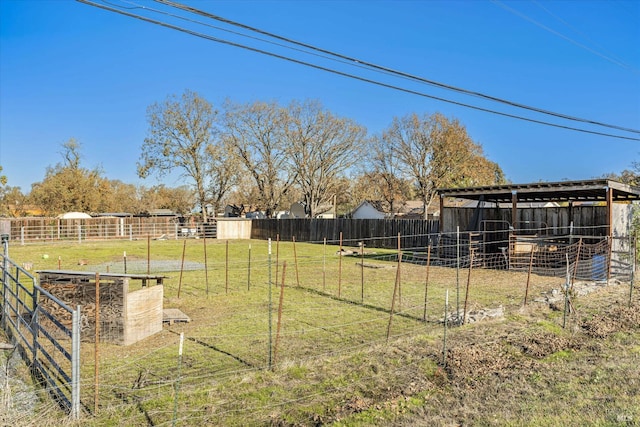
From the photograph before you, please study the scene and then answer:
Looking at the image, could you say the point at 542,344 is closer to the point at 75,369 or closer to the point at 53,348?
the point at 75,369

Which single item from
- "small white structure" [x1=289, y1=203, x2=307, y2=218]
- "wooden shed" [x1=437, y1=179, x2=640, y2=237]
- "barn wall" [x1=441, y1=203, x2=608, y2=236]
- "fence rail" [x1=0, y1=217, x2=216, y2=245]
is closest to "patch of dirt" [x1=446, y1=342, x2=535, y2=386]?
"wooden shed" [x1=437, y1=179, x2=640, y2=237]

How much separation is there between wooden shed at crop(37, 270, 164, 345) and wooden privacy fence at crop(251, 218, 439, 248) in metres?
15.0

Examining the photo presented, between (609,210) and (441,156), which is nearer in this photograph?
(609,210)

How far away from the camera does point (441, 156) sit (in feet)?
115

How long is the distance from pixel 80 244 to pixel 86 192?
1265cm

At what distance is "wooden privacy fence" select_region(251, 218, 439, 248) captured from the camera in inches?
938

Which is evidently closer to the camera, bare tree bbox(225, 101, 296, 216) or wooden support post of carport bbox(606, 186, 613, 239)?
wooden support post of carport bbox(606, 186, 613, 239)

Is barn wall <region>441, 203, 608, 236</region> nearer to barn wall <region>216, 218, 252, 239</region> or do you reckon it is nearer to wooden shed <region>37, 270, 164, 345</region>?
wooden shed <region>37, 270, 164, 345</region>

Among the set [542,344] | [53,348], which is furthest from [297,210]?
[53,348]

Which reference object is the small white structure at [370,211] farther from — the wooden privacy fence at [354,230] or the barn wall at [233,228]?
the barn wall at [233,228]

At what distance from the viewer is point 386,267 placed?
15586mm

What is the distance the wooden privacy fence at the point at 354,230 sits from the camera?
2383cm

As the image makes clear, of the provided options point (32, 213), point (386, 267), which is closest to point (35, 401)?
point (386, 267)

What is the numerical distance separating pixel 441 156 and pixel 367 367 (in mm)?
32077
